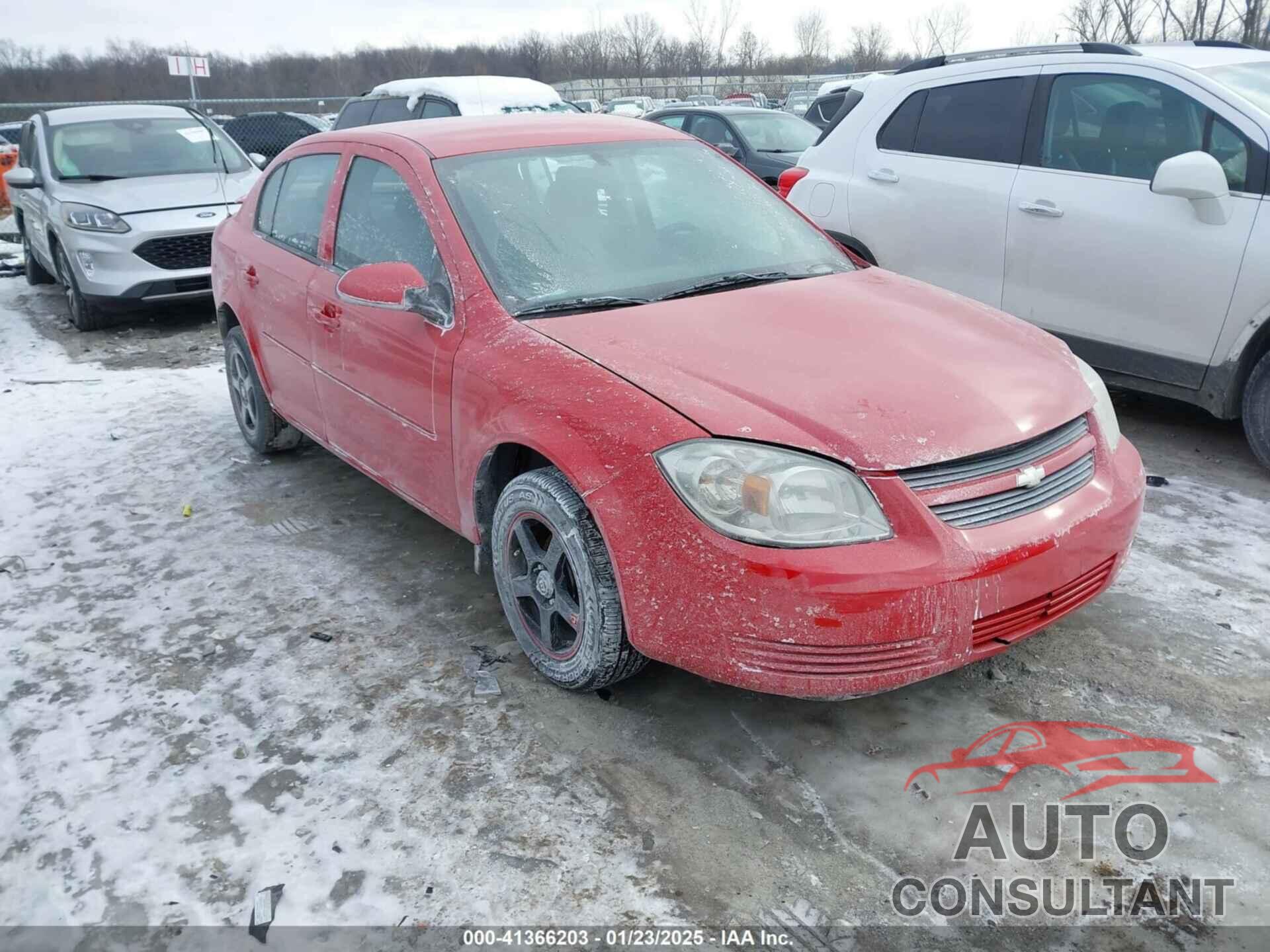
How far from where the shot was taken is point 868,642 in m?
2.49

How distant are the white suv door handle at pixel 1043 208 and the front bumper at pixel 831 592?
2794mm

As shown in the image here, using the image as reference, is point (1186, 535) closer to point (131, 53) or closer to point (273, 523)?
point (273, 523)

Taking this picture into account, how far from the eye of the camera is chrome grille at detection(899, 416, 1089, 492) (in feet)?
8.41

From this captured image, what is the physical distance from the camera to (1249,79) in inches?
186

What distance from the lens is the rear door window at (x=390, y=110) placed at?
1064cm

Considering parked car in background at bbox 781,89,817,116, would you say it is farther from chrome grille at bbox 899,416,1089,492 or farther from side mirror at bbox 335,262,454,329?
chrome grille at bbox 899,416,1089,492

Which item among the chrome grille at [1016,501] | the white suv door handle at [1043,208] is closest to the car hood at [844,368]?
the chrome grille at [1016,501]

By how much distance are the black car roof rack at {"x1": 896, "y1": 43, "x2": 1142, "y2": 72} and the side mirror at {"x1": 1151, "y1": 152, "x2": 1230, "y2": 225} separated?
2.88 feet

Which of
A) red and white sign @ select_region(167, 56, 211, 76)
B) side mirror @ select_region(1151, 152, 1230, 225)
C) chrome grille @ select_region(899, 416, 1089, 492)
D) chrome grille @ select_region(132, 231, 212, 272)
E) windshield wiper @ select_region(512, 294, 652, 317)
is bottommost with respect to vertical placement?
chrome grille @ select_region(132, 231, 212, 272)

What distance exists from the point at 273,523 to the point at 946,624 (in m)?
3.19

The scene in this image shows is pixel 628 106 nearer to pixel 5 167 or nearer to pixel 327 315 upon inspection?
pixel 5 167

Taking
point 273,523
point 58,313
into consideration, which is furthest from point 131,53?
point 273,523

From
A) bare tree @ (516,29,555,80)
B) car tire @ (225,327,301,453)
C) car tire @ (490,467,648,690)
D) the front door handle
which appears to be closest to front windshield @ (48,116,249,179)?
car tire @ (225,327,301,453)

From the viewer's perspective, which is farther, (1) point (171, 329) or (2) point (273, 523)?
(1) point (171, 329)
